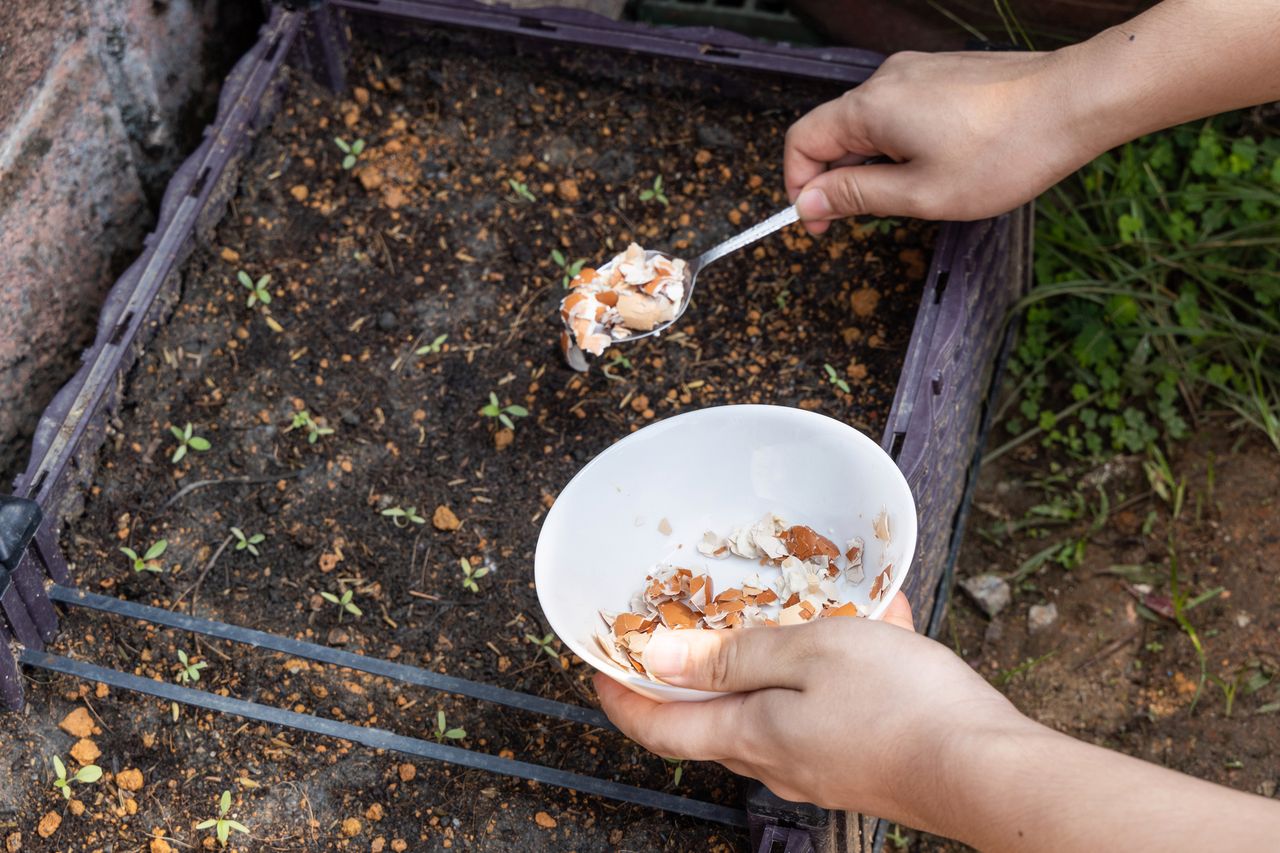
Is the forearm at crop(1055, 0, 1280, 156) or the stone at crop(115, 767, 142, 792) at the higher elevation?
the forearm at crop(1055, 0, 1280, 156)

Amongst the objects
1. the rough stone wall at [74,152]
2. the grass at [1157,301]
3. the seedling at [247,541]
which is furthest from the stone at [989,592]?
the rough stone wall at [74,152]

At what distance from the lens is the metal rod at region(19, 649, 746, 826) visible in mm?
1496

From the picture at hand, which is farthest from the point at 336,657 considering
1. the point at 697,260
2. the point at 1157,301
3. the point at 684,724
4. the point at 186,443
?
the point at 1157,301

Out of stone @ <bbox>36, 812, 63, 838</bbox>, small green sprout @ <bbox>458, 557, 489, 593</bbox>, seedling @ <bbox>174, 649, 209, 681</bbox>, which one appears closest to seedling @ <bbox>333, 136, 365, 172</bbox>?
small green sprout @ <bbox>458, 557, 489, 593</bbox>

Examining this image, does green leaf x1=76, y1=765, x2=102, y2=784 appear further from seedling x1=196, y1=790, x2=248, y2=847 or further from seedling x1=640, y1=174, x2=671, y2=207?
seedling x1=640, y1=174, x2=671, y2=207

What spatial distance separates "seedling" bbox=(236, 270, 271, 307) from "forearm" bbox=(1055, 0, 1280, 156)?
4.02 ft

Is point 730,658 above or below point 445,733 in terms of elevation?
above

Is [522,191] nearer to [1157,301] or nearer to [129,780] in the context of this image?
[129,780]

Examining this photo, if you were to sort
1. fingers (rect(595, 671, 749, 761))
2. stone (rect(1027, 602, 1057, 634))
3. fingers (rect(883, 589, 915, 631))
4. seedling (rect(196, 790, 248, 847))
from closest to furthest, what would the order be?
fingers (rect(595, 671, 749, 761)) < fingers (rect(883, 589, 915, 631)) < seedling (rect(196, 790, 248, 847)) < stone (rect(1027, 602, 1057, 634))

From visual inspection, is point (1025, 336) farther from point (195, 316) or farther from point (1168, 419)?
point (195, 316)

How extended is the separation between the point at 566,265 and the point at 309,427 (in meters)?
0.48

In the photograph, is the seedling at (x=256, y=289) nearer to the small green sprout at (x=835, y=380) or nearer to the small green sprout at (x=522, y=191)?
the small green sprout at (x=522, y=191)

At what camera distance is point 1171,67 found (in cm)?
153

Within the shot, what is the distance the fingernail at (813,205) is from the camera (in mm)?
1680
